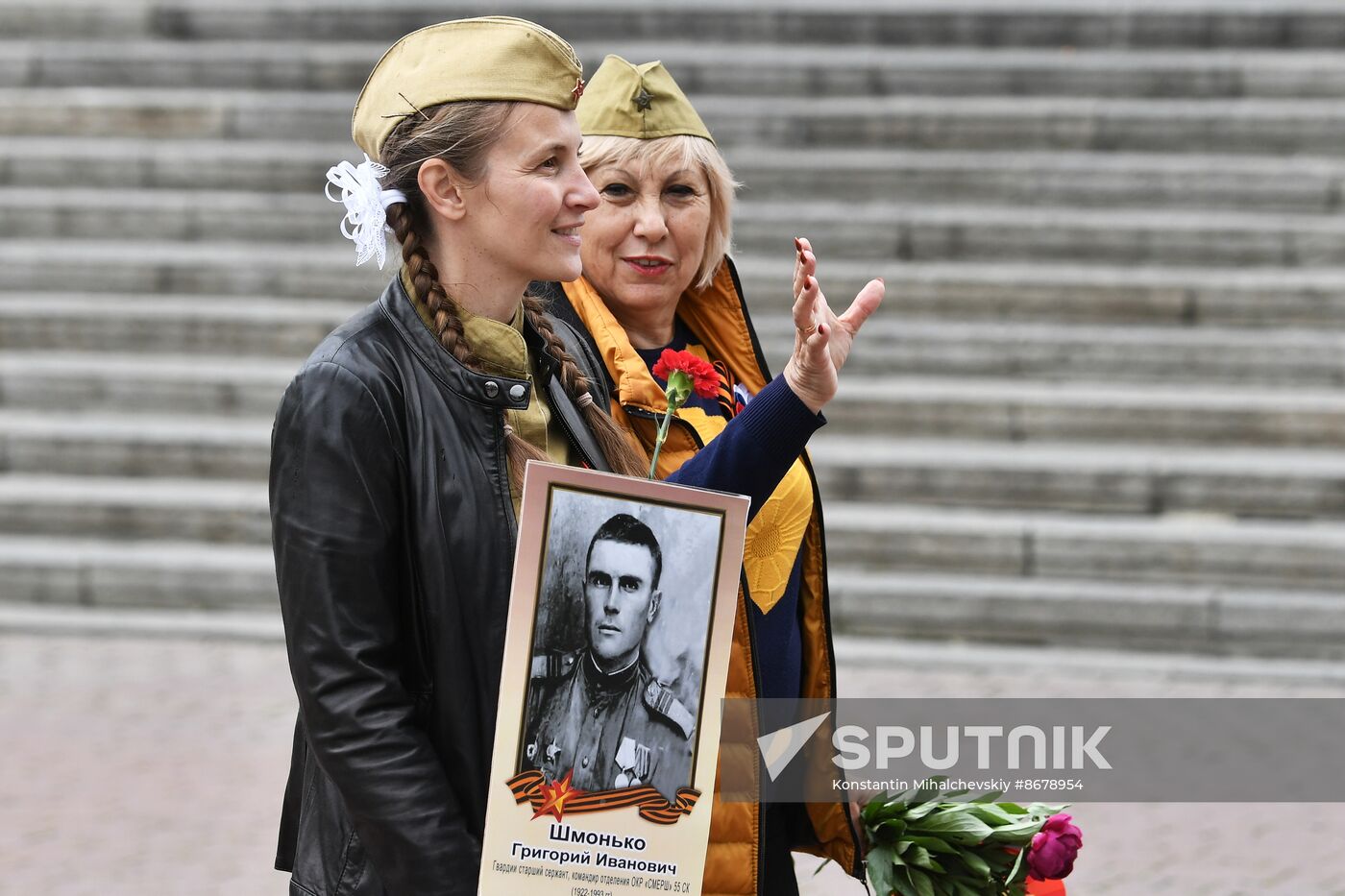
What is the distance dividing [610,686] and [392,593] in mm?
296

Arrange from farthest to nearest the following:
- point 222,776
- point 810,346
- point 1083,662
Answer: point 1083,662
point 222,776
point 810,346

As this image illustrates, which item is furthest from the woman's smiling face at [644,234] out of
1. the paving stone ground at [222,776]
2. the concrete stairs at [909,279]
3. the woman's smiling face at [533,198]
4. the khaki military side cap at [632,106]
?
the concrete stairs at [909,279]

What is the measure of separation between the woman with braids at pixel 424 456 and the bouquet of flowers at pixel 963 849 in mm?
902

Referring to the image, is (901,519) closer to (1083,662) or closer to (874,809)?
(1083,662)

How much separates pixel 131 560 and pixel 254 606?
1.98ft

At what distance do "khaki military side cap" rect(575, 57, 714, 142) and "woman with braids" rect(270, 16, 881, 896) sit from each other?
678mm

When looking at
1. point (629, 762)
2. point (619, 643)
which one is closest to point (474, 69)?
point (619, 643)

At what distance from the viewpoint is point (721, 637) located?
2.04m

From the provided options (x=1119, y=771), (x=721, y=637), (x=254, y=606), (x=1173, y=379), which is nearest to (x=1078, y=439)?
(x=1173, y=379)

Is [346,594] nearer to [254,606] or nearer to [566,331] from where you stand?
[566,331]

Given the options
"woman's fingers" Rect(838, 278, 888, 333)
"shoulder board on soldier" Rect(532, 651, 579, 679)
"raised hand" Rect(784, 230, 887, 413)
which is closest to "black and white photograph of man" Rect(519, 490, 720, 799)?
"shoulder board on soldier" Rect(532, 651, 579, 679)

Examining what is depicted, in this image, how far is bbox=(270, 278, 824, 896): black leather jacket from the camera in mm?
1986

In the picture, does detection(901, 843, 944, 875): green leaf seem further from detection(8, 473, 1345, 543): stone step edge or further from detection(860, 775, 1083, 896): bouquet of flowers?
detection(8, 473, 1345, 543): stone step edge

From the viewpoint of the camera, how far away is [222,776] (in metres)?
5.54
